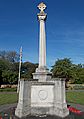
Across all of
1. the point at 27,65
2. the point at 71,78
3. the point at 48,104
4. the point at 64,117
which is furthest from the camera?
the point at 27,65

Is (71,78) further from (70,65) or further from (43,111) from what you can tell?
(43,111)

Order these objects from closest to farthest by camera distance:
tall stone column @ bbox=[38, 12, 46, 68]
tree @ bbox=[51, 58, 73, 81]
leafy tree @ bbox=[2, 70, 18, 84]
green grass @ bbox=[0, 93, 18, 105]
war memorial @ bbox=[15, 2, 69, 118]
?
1. war memorial @ bbox=[15, 2, 69, 118]
2. tall stone column @ bbox=[38, 12, 46, 68]
3. green grass @ bbox=[0, 93, 18, 105]
4. leafy tree @ bbox=[2, 70, 18, 84]
5. tree @ bbox=[51, 58, 73, 81]

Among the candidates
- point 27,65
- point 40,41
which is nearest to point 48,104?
point 40,41

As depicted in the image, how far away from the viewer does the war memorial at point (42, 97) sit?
12406 millimetres

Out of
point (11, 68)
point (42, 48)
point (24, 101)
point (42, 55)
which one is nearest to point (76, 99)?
point (42, 55)

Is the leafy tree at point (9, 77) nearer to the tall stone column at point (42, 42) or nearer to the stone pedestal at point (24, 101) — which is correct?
the tall stone column at point (42, 42)

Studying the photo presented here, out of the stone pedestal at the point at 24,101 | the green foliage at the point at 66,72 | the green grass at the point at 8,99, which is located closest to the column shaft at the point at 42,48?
the stone pedestal at the point at 24,101

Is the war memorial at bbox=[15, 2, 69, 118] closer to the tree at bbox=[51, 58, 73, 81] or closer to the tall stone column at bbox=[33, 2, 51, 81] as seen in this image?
the tall stone column at bbox=[33, 2, 51, 81]

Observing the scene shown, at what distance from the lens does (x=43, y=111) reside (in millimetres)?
12820

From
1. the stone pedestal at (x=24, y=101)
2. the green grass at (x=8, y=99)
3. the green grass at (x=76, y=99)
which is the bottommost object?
the green grass at (x=76, y=99)

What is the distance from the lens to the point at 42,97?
512 inches

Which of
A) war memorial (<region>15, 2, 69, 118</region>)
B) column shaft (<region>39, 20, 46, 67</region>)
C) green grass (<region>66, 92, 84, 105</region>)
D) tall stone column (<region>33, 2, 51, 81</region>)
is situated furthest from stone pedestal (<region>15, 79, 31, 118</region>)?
green grass (<region>66, 92, 84, 105</region>)

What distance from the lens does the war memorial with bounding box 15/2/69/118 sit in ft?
40.7

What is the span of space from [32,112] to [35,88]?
5.33 ft
